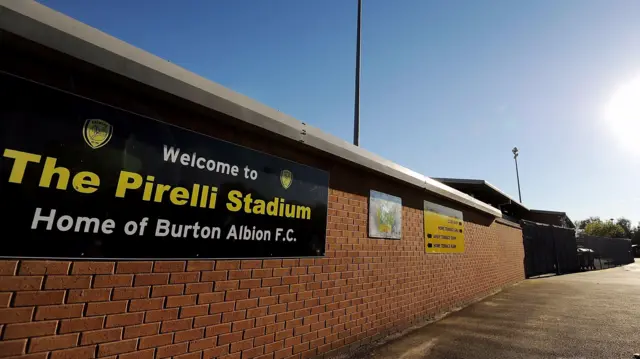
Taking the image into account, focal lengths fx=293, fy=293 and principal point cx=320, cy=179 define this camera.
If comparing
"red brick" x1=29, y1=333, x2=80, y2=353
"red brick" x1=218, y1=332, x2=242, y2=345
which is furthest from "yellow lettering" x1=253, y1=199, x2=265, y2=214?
"red brick" x1=29, y1=333, x2=80, y2=353

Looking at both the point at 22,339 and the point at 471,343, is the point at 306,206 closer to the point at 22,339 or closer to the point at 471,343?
the point at 22,339

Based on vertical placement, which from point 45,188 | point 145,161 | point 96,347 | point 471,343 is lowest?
point 471,343

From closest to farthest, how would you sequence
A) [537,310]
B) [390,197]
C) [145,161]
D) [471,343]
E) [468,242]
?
[145,161], [471,343], [390,197], [537,310], [468,242]

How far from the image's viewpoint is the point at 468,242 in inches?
318

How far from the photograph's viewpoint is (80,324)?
201cm

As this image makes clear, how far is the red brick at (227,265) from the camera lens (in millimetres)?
2754

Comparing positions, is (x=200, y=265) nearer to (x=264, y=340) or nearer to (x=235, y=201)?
(x=235, y=201)

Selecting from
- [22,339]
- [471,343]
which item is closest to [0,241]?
[22,339]

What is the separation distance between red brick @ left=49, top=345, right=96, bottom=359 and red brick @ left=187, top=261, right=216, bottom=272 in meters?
0.79

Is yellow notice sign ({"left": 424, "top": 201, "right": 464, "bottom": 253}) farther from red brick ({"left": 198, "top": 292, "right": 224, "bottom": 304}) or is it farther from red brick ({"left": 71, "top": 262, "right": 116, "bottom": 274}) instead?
red brick ({"left": 71, "top": 262, "right": 116, "bottom": 274})

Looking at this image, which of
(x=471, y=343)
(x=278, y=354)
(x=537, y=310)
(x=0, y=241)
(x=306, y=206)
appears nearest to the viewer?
(x=0, y=241)

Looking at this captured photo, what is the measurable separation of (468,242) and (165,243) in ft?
25.9

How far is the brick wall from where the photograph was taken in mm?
1912

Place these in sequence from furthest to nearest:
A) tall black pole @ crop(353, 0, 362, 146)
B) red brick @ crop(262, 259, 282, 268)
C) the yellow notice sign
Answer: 1. tall black pole @ crop(353, 0, 362, 146)
2. the yellow notice sign
3. red brick @ crop(262, 259, 282, 268)
